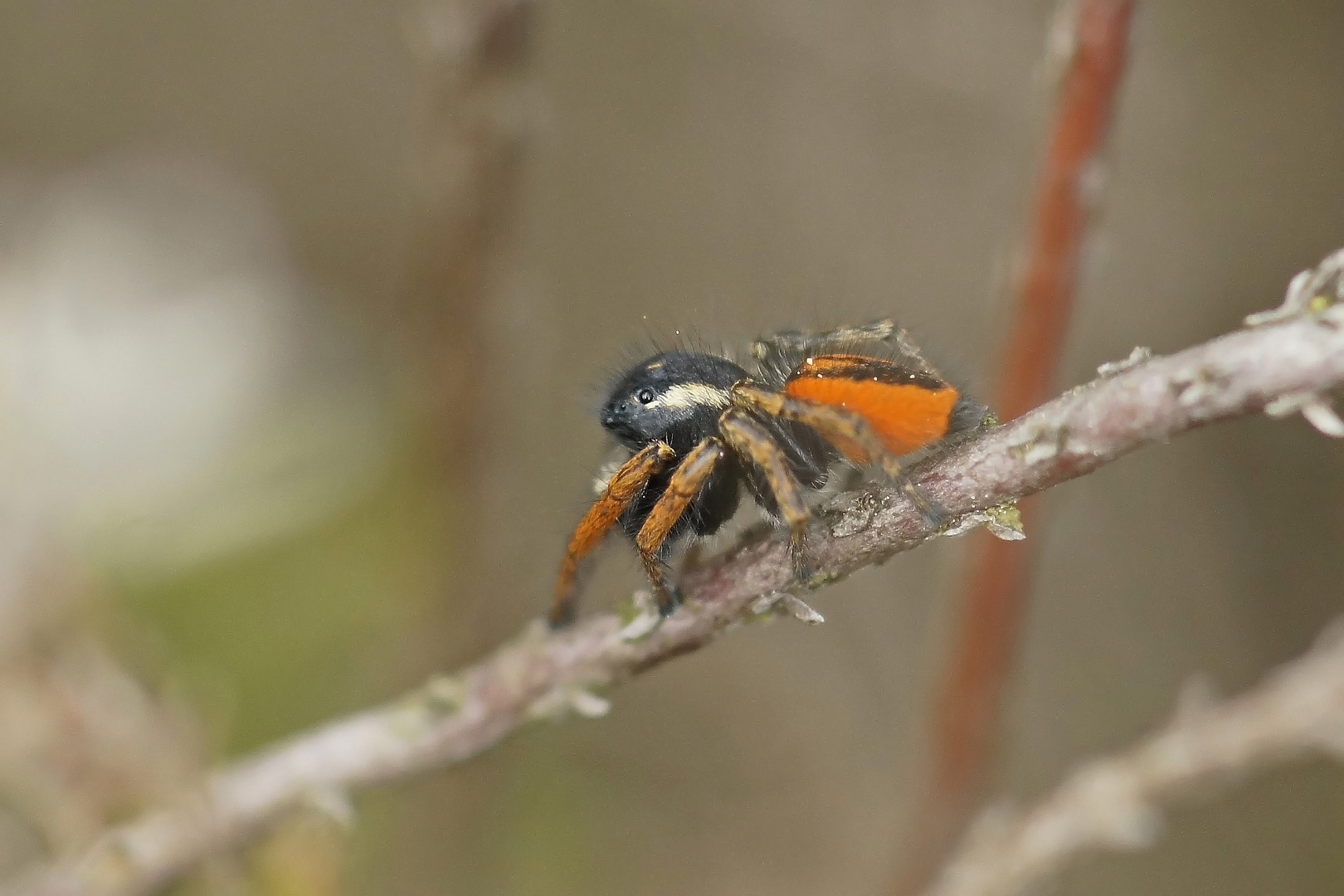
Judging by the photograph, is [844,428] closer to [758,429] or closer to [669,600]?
[758,429]

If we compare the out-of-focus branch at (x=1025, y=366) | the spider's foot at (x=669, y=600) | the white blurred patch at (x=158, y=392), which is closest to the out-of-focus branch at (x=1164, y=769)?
the out-of-focus branch at (x=1025, y=366)

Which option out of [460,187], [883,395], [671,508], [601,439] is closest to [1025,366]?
[883,395]

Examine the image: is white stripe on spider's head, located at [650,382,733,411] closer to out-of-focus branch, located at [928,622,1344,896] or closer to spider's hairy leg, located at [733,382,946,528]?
spider's hairy leg, located at [733,382,946,528]

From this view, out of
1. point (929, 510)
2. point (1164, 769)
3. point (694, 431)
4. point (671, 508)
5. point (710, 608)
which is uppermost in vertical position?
point (694, 431)

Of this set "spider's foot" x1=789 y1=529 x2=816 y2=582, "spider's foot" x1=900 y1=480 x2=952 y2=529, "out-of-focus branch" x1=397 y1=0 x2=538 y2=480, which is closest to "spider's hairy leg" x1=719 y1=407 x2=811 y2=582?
"spider's foot" x1=789 y1=529 x2=816 y2=582

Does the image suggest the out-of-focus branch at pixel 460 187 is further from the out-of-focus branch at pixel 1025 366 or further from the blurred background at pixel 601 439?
the out-of-focus branch at pixel 1025 366

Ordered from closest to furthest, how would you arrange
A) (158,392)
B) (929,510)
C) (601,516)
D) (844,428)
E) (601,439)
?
1. (929,510)
2. (844,428)
3. (601,516)
4. (158,392)
5. (601,439)

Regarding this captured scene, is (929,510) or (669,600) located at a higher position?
Result: (669,600)
